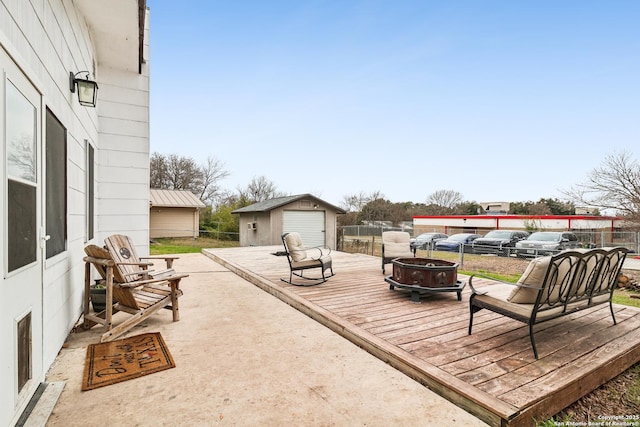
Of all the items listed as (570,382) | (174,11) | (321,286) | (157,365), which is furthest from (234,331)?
(174,11)

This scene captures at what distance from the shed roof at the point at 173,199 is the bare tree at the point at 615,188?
2040 centimetres

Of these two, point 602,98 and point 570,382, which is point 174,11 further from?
point 602,98

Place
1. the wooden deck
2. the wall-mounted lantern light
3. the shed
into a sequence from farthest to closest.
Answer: the shed < the wall-mounted lantern light < the wooden deck

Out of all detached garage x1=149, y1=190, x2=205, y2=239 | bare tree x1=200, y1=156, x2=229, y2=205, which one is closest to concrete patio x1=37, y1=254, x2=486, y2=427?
detached garage x1=149, y1=190, x2=205, y2=239

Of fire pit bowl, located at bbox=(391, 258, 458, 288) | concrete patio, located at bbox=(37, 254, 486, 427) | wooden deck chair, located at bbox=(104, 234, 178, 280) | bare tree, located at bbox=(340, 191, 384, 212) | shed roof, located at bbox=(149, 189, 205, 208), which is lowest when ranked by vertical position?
concrete patio, located at bbox=(37, 254, 486, 427)

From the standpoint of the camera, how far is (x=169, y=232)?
1784 cm

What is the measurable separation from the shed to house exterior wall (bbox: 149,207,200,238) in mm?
5993

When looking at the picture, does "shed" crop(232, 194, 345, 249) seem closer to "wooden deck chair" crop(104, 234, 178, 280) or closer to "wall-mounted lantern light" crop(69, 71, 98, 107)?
"wooden deck chair" crop(104, 234, 178, 280)

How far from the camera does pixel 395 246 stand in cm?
619

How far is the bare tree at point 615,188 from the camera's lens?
13719mm

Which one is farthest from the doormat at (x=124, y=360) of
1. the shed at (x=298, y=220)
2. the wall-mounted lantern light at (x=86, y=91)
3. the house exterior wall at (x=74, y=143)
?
the shed at (x=298, y=220)

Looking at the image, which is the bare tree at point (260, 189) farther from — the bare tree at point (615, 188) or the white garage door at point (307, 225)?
the bare tree at point (615, 188)

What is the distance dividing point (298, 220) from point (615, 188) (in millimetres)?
14942

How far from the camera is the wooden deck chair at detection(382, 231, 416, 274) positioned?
242 inches
